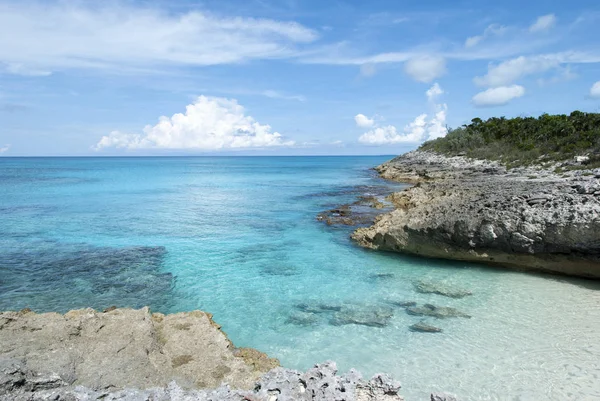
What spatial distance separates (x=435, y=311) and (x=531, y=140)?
154ft

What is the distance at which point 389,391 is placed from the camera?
5.80 m

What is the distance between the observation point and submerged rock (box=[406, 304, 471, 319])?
36.0ft

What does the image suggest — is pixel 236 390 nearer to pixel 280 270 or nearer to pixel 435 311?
pixel 435 311

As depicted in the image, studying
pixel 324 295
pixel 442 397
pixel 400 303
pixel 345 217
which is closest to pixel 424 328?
pixel 400 303

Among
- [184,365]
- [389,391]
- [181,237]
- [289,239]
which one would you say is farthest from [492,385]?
[181,237]

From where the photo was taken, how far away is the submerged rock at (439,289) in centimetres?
1240

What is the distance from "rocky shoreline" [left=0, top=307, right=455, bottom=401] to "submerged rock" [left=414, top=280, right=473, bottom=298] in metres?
6.84

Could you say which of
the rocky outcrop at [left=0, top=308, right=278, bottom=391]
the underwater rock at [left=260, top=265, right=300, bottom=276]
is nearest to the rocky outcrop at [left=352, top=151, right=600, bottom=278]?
the underwater rock at [left=260, top=265, right=300, bottom=276]

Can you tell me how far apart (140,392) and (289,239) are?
49.1 ft

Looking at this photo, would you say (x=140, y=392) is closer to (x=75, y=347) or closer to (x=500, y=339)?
(x=75, y=347)

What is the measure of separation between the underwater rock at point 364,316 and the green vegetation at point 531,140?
1095 inches

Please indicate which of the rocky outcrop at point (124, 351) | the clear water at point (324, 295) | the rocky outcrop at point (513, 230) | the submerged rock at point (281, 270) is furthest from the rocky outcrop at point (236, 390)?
the rocky outcrop at point (513, 230)

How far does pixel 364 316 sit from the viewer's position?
437 inches

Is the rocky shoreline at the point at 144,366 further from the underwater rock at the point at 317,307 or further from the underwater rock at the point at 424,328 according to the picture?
the underwater rock at the point at 424,328
